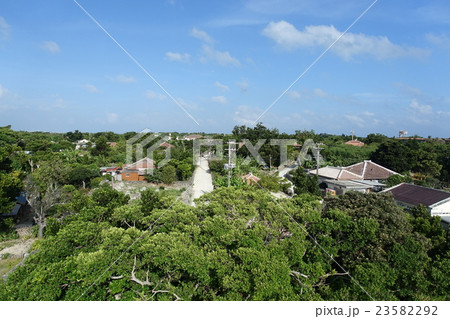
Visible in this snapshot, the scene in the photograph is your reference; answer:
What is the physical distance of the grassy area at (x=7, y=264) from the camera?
8320 millimetres

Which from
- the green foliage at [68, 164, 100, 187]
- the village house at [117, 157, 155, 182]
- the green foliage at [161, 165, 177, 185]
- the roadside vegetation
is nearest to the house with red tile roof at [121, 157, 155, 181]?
the village house at [117, 157, 155, 182]

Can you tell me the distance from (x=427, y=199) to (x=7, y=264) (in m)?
17.5

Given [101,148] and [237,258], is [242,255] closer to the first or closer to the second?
[237,258]

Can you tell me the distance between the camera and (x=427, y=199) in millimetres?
12695

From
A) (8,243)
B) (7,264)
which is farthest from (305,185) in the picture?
(8,243)

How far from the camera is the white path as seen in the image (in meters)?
17.0

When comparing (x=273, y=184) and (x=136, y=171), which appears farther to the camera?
(x=136, y=171)

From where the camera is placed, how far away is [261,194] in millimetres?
7312

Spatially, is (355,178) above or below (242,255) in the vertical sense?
above

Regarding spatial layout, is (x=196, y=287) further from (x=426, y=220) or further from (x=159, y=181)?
(x=159, y=181)

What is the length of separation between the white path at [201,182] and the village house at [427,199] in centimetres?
1088

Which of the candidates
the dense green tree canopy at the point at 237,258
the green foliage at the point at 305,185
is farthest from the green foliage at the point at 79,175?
the green foliage at the point at 305,185

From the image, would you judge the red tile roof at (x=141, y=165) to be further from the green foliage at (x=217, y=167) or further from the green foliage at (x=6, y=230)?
the green foliage at (x=6, y=230)

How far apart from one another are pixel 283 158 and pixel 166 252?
23.8 m
